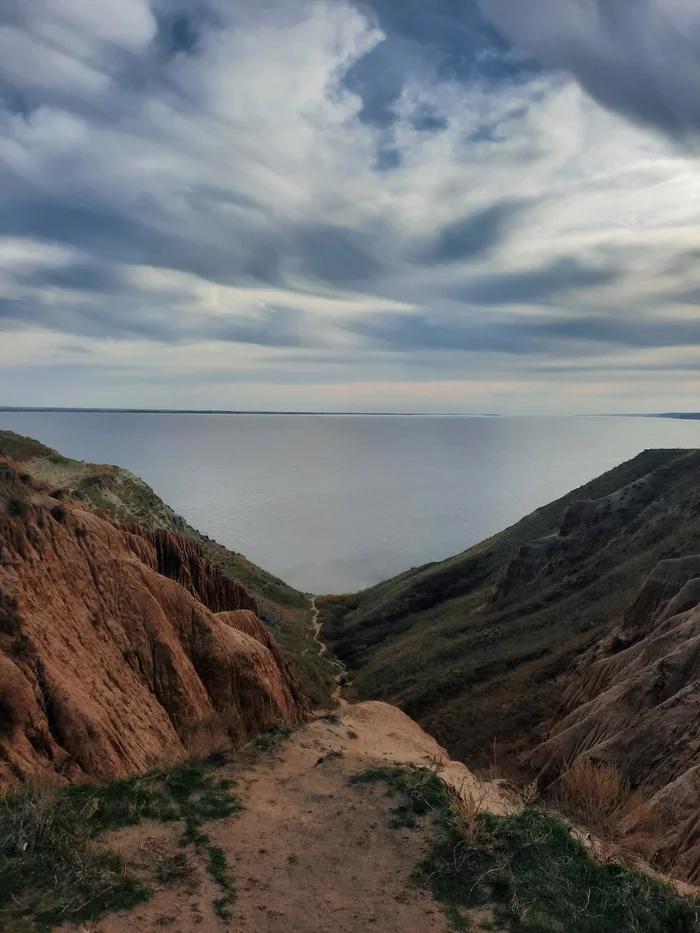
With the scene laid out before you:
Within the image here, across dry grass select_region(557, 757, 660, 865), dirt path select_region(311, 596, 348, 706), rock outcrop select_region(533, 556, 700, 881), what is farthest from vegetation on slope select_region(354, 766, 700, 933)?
dirt path select_region(311, 596, 348, 706)

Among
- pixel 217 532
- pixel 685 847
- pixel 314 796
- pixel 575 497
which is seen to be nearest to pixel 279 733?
pixel 314 796

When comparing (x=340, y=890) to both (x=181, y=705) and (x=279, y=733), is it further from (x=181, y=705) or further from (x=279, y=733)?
(x=181, y=705)

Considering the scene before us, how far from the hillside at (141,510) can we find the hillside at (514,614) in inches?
132

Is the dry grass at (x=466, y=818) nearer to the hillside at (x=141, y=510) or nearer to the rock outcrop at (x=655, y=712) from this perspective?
the rock outcrop at (x=655, y=712)

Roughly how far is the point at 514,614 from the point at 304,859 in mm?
36942

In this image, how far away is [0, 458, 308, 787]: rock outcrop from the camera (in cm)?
1149

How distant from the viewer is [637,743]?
17016 mm

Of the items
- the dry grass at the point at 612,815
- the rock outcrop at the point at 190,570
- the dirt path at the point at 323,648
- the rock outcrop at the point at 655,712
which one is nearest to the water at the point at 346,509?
the dirt path at the point at 323,648

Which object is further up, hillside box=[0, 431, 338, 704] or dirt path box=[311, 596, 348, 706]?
hillside box=[0, 431, 338, 704]

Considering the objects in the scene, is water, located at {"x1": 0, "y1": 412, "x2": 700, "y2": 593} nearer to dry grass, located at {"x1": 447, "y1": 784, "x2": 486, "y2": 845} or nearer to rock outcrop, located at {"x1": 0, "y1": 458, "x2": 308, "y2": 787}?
rock outcrop, located at {"x1": 0, "y1": 458, "x2": 308, "y2": 787}

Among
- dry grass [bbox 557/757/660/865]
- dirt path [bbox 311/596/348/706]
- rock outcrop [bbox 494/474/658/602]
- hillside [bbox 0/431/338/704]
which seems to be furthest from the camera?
rock outcrop [bbox 494/474/658/602]

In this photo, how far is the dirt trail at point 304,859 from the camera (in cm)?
752

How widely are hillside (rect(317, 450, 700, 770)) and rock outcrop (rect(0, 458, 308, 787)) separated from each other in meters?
13.7

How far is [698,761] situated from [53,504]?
62.2 ft
